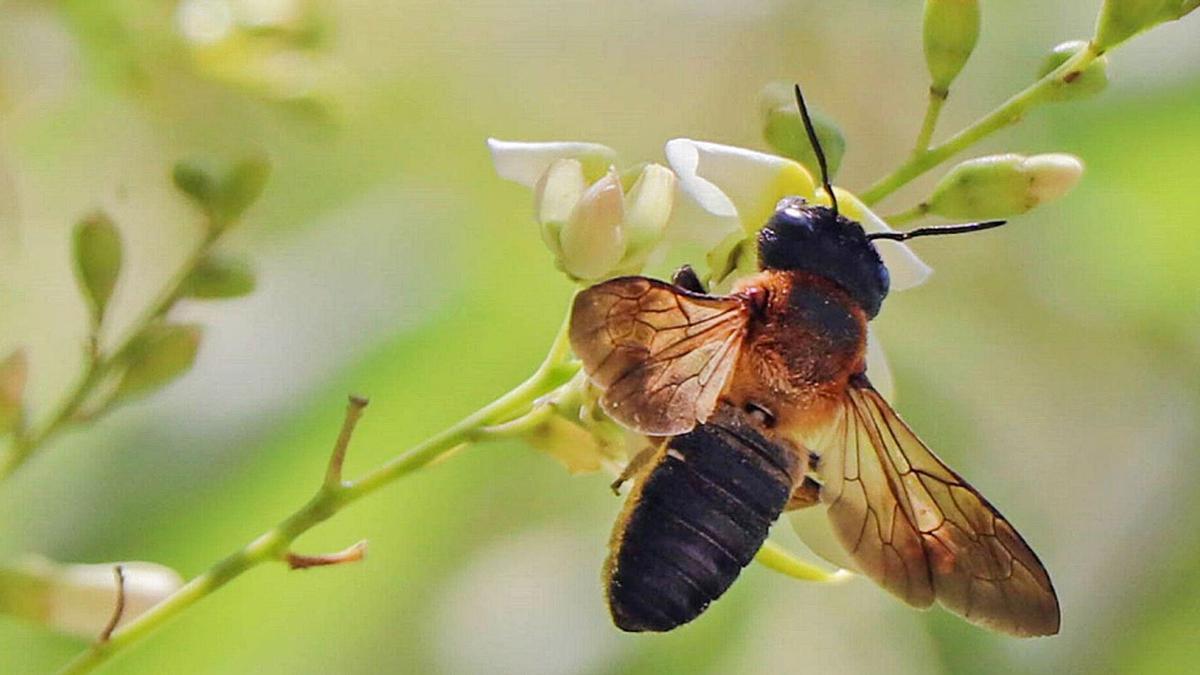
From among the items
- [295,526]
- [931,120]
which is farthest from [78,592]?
[931,120]

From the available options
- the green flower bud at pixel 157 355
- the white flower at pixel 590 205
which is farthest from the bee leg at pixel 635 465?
the green flower bud at pixel 157 355

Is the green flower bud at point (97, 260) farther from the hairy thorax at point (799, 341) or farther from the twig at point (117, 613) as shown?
the hairy thorax at point (799, 341)

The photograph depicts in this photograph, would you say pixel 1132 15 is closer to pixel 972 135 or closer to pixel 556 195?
pixel 972 135

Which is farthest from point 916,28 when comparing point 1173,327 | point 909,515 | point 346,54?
point 909,515

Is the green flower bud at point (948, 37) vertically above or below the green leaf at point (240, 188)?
above

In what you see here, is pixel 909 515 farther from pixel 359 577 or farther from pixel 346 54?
pixel 346 54

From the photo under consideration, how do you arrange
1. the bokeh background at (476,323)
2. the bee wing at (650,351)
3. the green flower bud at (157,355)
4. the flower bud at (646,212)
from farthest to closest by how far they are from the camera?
the bokeh background at (476,323) < the green flower bud at (157,355) < the flower bud at (646,212) < the bee wing at (650,351)

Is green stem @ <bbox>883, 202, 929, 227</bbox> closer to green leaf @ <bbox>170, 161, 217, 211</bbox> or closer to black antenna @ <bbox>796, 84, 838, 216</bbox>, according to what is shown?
black antenna @ <bbox>796, 84, 838, 216</bbox>
